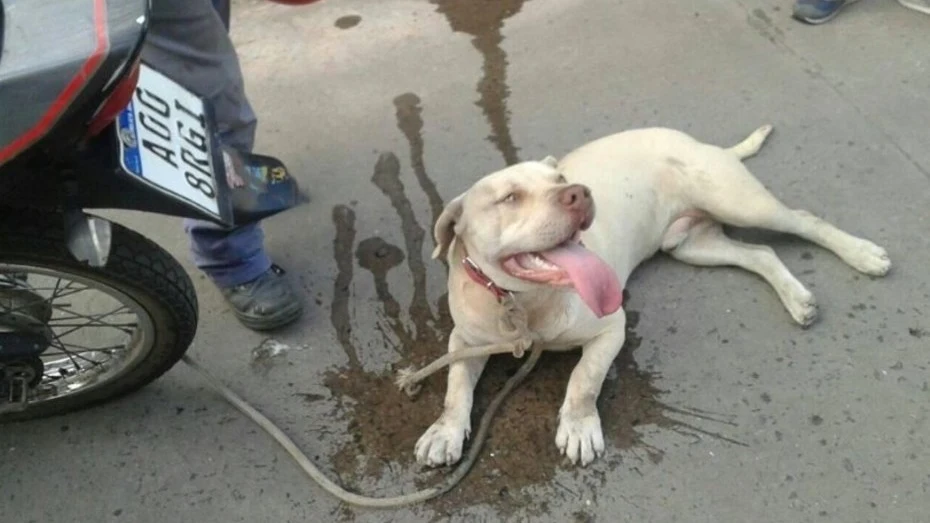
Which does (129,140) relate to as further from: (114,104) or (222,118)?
(222,118)

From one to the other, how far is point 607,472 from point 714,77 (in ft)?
6.41

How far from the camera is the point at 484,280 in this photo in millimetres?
2248

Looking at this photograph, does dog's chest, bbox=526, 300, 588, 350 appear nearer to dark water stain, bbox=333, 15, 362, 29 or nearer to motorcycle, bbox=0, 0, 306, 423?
motorcycle, bbox=0, 0, 306, 423

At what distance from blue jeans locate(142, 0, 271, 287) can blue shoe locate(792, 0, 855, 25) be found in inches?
96.8

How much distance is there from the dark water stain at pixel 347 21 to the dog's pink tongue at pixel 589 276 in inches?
98.2

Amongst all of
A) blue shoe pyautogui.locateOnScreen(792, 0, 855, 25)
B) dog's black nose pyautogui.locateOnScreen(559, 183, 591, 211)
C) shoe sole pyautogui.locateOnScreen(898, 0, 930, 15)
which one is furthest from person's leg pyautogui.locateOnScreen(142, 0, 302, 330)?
shoe sole pyautogui.locateOnScreen(898, 0, 930, 15)

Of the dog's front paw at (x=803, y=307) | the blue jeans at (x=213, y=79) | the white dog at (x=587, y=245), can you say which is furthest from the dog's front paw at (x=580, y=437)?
the blue jeans at (x=213, y=79)

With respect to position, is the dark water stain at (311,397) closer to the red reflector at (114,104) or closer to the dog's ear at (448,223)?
the dog's ear at (448,223)

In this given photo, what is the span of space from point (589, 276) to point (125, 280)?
1150mm

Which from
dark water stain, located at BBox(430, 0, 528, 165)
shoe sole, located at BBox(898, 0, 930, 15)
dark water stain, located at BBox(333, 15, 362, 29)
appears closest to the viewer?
dark water stain, located at BBox(430, 0, 528, 165)

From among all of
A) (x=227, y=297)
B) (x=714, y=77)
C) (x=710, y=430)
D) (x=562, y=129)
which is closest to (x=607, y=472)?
(x=710, y=430)

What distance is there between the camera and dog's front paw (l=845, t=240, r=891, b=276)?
2607 millimetres

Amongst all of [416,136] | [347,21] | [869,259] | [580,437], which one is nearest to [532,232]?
[580,437]

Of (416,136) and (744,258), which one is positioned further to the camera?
(416,136)
